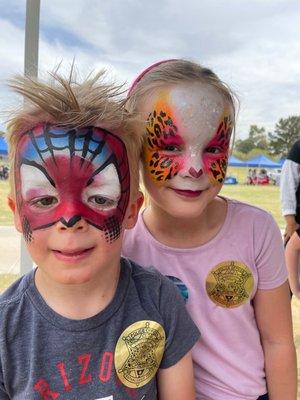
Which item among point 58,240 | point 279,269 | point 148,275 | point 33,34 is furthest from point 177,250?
point 33,34

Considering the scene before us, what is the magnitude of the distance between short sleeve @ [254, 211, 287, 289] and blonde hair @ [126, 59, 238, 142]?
32cm

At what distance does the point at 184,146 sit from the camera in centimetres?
104

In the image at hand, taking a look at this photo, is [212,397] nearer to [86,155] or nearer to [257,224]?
[257,224]

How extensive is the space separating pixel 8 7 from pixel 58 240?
1440mm

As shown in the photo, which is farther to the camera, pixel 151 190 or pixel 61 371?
pixel 151 190

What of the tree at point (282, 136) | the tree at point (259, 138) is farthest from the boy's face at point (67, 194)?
the tree at point (259, 138)

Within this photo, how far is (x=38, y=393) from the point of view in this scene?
2.92 feet

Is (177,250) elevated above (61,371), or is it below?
above

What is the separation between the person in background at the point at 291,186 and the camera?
2.93m

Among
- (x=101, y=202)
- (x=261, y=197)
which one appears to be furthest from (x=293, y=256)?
(x=261, y=197)

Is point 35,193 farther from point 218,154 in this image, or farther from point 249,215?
point 249,215

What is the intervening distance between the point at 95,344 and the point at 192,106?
0.57 m

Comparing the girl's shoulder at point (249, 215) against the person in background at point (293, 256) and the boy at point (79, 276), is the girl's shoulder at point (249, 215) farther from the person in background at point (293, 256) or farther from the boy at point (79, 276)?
the person in background at point (293, 256)

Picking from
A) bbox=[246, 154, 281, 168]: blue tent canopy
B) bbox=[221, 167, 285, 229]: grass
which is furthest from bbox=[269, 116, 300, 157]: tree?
bbox=[221, 167, 285, 229]: grass
